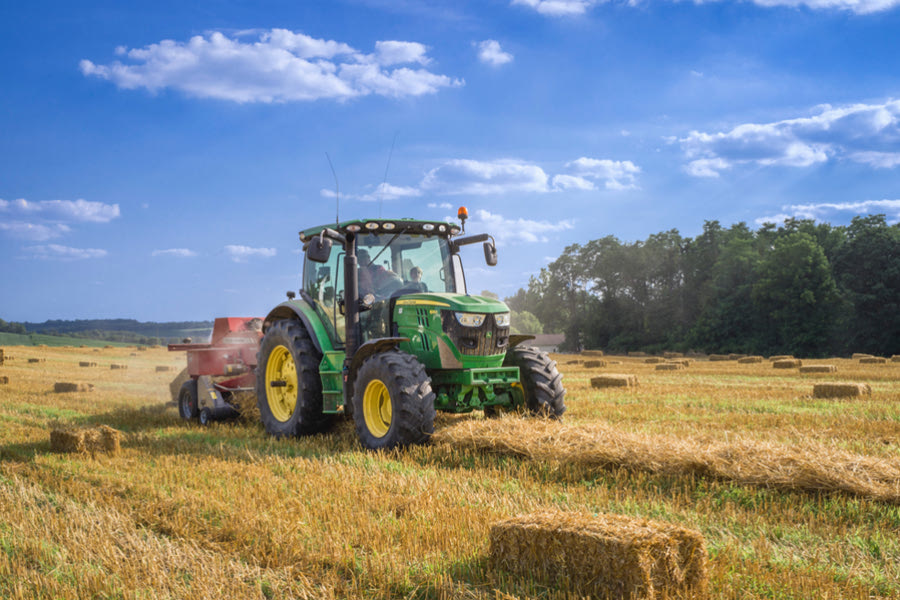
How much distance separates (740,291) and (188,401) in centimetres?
4846

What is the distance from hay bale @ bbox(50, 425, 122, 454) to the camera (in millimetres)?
7582

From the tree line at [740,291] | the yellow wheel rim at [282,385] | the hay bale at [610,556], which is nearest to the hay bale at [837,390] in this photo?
the yellow wheel rim at [282,385]

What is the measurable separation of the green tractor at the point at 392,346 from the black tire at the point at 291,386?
0.05ft

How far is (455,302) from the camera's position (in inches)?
291

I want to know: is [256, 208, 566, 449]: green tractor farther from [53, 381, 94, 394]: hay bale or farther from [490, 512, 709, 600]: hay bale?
[53, 381, 94, 394]: hay bale

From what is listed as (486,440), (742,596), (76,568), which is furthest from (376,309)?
(742,596)

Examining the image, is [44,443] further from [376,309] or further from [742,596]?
[742,596]

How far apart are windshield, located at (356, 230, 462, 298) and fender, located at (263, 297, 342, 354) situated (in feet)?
2.53

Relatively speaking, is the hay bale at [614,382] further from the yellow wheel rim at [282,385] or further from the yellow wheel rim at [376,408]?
the yellow wheel rim at [376,408]

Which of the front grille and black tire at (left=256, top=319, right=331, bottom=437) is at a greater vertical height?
the front grille

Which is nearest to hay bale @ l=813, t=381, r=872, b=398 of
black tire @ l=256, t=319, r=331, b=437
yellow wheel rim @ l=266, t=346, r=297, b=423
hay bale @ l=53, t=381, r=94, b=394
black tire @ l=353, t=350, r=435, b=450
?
black tire @ l=353, t=350, r=435, b=450

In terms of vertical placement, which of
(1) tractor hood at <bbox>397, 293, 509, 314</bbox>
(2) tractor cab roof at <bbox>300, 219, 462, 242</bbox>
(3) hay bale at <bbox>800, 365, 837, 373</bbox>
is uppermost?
(2) tractor cab roof at <bbox>300, 219, 462, 242</bbox>

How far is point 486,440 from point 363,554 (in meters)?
2.94

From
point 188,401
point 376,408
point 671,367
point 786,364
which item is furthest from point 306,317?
point 786,364
